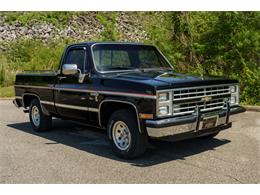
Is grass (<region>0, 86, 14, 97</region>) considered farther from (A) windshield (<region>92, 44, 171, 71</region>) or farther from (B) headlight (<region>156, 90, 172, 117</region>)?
(B) headlight (<region>156, 90, 172, 117</region>)

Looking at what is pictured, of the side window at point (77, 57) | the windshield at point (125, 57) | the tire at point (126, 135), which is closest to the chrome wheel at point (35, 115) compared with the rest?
the side window at point (77, 57)

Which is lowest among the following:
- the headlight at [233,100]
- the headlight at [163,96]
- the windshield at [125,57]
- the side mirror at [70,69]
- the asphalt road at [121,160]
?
the asphalt road at [121,160]

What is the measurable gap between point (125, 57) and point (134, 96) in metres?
1.63

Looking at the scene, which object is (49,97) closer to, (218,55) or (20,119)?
(20,119)

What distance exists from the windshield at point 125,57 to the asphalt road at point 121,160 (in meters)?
1.51

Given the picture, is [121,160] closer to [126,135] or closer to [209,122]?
[126,135]

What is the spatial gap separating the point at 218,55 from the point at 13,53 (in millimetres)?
13036

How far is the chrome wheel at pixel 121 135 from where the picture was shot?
5969 mm

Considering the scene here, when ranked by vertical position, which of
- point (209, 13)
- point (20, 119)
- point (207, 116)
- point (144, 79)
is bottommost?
point (20, 119)

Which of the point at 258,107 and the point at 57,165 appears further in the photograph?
the point at 258,107

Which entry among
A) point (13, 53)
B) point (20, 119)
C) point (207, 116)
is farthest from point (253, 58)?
point (13, 53)

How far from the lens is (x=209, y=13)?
41.5ft

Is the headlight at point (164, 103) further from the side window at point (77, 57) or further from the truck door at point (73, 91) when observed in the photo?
the side window at point (77, 57)

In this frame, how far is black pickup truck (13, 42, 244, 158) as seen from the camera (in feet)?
17.9
